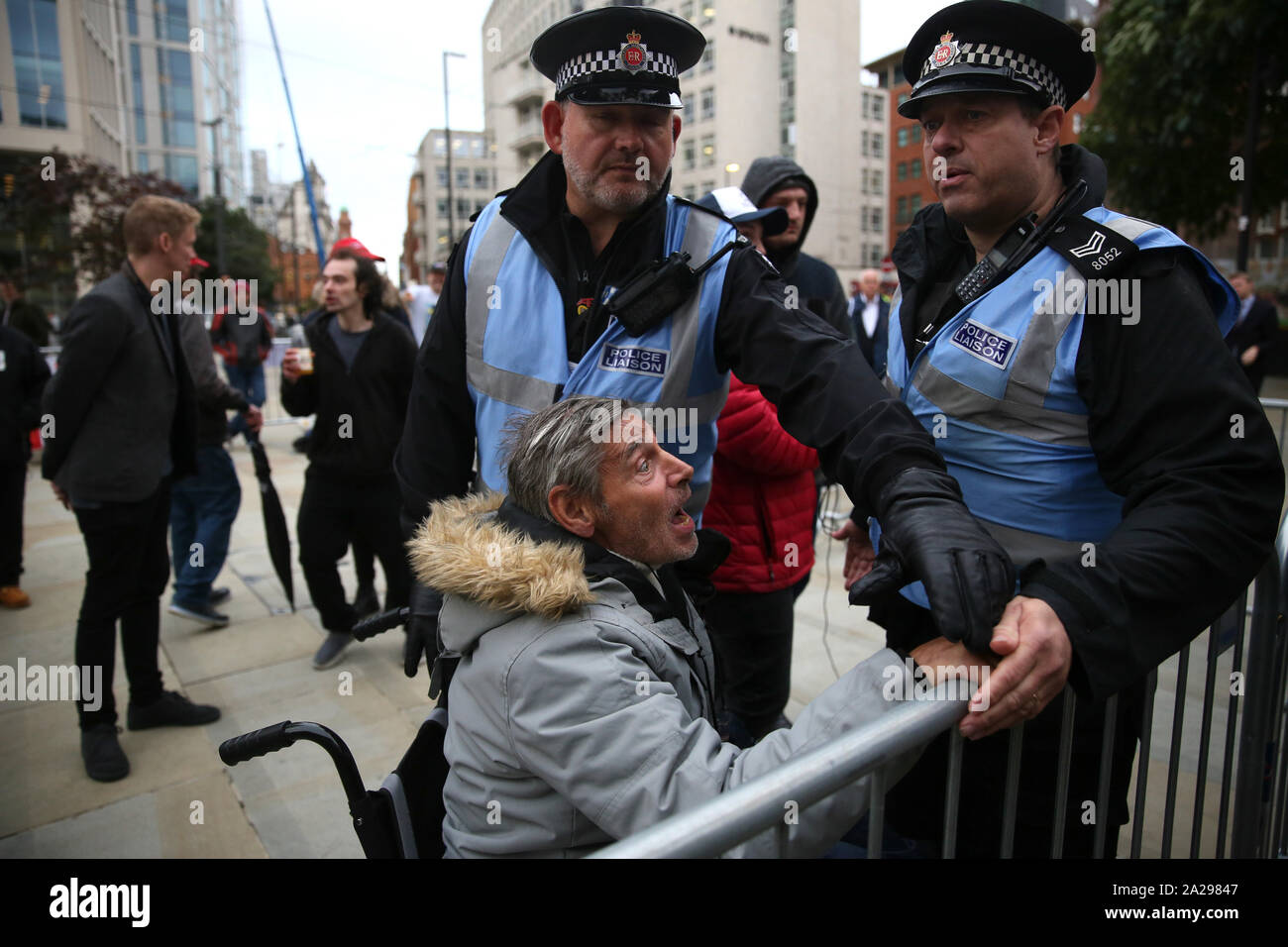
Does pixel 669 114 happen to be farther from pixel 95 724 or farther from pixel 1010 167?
pixel 95 724

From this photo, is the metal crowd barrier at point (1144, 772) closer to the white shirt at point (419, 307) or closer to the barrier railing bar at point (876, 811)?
the barrier railing bar at point (876, 811)

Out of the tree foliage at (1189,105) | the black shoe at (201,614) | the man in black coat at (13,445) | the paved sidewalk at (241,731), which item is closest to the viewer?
the paved sidewalk at (241,731)

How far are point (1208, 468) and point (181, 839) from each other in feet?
10.1

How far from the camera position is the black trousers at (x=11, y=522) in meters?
4.92

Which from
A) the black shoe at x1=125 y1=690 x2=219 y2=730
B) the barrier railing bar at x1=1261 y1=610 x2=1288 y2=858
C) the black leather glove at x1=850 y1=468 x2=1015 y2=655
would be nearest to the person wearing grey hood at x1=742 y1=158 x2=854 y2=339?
the barrier railing bar at x1=1261 y1=610 x2=1288 y2=858

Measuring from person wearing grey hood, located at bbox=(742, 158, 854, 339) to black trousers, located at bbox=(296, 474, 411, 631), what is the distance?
7.23ft

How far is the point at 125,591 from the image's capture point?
3.26 meters

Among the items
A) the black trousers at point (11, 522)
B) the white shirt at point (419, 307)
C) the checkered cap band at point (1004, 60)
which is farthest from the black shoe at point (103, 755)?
the white shirt at point (419, 307)

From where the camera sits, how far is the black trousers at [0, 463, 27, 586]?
16.1 ft

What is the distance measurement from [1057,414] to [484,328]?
122 centimetres

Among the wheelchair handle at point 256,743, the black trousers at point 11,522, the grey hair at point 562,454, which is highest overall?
the grey hair at point 562,454

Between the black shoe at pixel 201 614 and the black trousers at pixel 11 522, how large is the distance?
1.12m

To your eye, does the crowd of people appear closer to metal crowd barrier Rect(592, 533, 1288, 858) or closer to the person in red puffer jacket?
metal crowd barrier Rect(592, 533, 1288, 858)
